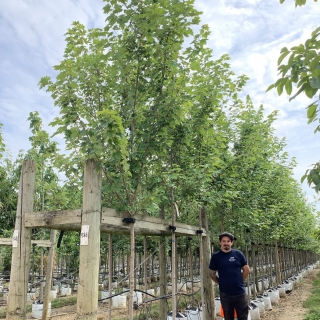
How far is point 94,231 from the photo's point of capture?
10.7 feet

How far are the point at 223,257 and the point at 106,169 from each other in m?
2.43

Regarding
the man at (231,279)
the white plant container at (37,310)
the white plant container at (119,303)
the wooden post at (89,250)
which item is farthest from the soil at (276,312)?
the wooden post at (89,250)

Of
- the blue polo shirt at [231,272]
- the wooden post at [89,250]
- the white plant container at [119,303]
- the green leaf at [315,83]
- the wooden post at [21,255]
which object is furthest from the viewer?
the white plant container at [119,303]

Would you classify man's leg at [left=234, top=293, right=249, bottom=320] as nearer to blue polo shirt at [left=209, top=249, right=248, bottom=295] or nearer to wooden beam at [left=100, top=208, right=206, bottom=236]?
blue polo shirt at [left=209, top=249, right=248, bottom=295]

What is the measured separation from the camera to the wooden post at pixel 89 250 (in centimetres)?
313

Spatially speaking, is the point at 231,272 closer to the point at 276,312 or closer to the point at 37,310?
the point at 37,310

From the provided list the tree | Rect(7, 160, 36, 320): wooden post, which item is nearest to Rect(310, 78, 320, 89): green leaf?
the tree

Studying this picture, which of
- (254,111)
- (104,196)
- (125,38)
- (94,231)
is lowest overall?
(94,231)

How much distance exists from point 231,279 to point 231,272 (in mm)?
101

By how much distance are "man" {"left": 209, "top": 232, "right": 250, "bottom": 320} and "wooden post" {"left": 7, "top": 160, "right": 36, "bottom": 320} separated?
279 centimetres

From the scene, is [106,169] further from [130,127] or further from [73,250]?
[73,250]

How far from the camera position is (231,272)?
488 centimetres

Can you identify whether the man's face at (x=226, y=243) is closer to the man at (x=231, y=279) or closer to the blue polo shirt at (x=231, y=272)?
the man at (x=231, y=279)

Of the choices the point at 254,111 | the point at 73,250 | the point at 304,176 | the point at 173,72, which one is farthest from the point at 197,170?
the point at 73,250
